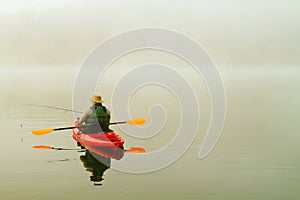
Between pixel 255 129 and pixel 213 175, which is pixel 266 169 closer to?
pixel 213 175

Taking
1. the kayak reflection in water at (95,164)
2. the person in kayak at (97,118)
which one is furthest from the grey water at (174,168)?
the person in kayak at (97,118)

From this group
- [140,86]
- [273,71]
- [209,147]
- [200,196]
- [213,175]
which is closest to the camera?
[200,196]

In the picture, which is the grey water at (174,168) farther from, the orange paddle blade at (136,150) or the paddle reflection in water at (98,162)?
the orange paddle blade at (136,150)

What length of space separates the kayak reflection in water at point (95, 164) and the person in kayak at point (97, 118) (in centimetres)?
52

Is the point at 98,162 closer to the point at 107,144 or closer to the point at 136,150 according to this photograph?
the point at 107,144

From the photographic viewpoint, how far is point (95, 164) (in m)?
9.62

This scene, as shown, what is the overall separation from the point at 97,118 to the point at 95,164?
896 mm

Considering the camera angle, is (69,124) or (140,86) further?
Result: (140,86)

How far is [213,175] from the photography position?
918 centimetres

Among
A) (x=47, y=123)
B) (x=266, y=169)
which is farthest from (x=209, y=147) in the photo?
(x=47, y=123)

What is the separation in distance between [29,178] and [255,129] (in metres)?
7.02

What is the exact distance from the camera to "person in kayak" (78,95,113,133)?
977cm

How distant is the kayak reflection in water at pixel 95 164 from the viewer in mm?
8961

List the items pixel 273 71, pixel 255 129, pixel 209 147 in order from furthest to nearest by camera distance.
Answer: pixel 273 71 < pixel 255 129 < pixel 209 147
